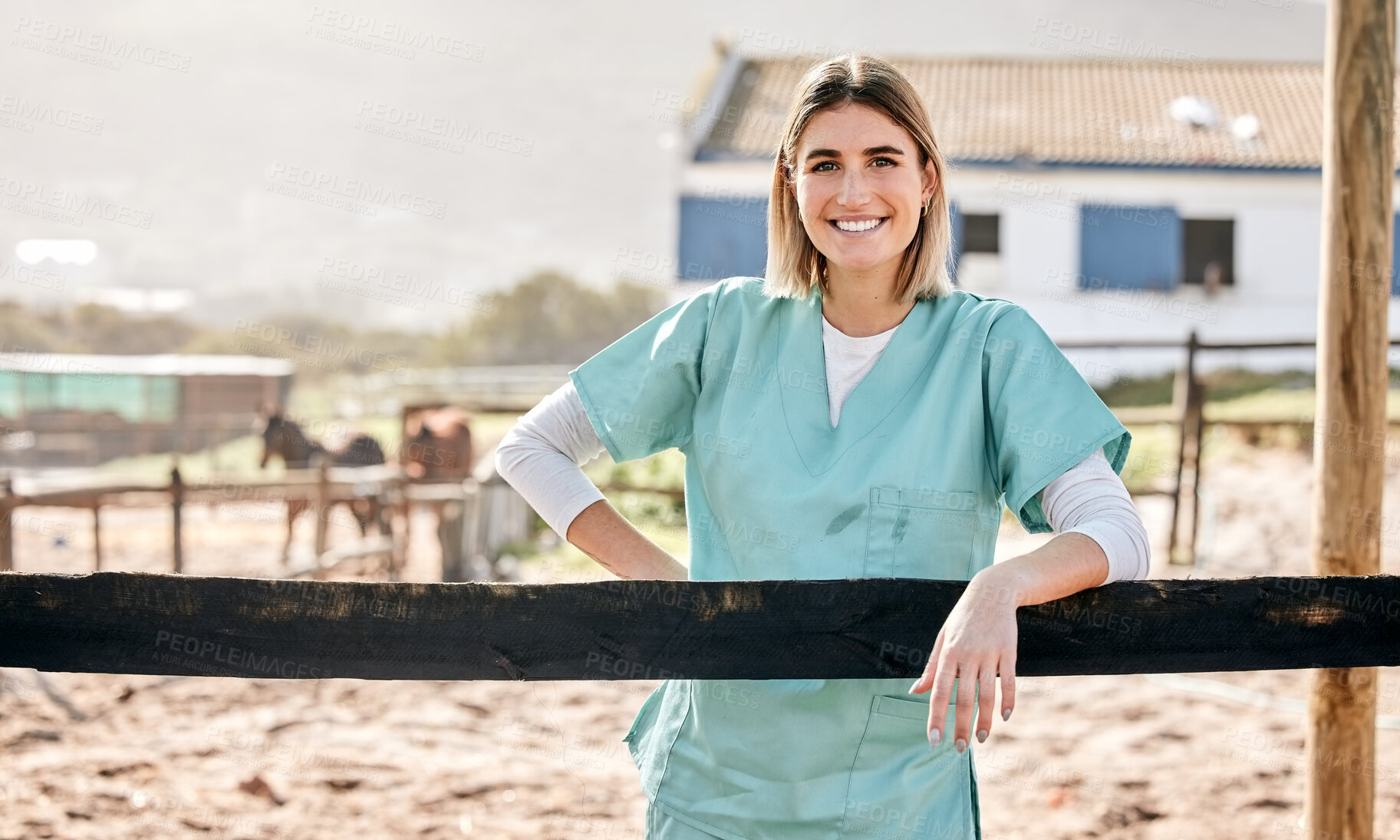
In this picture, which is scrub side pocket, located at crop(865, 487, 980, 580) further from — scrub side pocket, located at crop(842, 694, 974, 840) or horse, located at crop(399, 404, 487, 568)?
horse, located at crop(399, 404, 487, 568)

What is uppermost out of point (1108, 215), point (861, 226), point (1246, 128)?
point (1246, 128)

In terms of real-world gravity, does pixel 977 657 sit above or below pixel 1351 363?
below

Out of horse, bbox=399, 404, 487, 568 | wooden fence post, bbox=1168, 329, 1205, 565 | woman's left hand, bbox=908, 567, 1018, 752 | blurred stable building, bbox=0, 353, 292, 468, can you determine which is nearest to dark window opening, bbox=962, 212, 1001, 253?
wooden fence post, bbox=1168, 329, 1205, 565

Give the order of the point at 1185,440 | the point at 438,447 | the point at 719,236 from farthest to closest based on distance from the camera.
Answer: the point at 719,236, the point at 438,447, the point at 1185,440

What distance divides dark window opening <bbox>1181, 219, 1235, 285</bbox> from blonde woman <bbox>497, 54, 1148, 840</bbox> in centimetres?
1715

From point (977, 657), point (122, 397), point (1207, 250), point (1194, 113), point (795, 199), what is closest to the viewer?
point (977, 657)

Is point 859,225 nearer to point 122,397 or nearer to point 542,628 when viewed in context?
point 542,628

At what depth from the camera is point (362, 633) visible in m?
1.46

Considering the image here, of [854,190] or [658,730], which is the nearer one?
[854,190]

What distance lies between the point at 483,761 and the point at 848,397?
113 inches

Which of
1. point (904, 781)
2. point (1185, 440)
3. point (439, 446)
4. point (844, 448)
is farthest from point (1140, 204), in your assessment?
point (904, 781)

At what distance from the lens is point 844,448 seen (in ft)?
4.91

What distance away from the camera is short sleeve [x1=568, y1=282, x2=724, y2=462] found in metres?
1.61

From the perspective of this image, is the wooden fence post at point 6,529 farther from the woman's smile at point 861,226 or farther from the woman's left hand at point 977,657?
the woman's left hand at point 977,657
